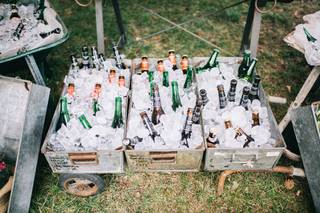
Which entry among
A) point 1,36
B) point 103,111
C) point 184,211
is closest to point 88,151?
point 103,111

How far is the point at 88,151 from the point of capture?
3203mm

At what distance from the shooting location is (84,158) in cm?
329

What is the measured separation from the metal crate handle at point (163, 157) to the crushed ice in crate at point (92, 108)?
14.2 inches

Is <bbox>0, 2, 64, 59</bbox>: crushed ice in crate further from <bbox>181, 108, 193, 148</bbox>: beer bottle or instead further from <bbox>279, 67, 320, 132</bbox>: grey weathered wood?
<bbox>279, 67, 320, 132</bbox>: grey weathered wood

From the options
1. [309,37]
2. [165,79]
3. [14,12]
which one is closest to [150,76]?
[165,79]

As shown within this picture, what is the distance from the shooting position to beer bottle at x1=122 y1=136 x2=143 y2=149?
327 cm

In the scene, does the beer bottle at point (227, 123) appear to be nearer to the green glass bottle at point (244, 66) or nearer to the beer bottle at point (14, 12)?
the green glass bottle at point (244, 66)

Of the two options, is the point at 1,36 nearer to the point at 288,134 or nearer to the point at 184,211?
the point at 184,211

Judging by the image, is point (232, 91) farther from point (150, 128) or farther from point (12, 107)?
point (12, 107)

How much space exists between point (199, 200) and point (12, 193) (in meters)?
1.98

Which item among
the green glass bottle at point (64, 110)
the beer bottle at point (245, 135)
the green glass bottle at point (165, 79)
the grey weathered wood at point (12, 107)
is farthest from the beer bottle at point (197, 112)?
the grey weathered wood at point (12, 107)

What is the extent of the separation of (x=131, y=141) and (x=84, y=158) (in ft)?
1.66

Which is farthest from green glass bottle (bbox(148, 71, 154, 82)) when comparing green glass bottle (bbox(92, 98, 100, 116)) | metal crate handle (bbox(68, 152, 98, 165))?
metal crate handle (bbox(68, 152, 98, 165))

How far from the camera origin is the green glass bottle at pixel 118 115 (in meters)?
3.68
